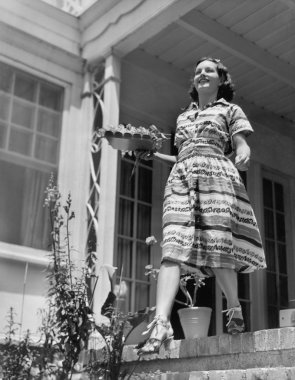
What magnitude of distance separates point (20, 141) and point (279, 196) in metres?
3.53

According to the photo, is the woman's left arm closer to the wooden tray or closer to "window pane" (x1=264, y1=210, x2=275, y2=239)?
the wooden tray

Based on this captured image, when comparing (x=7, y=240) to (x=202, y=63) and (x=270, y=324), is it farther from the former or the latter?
(x=270, y=324)

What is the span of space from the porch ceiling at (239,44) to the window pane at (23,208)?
175 cm

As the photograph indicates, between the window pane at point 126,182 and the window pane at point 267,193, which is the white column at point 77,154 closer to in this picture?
the window pane at point 126,182

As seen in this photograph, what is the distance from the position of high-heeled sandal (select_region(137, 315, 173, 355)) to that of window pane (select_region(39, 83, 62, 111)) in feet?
12.3

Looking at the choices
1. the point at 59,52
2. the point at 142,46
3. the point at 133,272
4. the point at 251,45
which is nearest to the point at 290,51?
the point at 251,45

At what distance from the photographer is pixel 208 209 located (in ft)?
10.6

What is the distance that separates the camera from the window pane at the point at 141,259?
6.43 m

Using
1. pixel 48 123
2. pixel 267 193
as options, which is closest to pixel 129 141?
pixel 48 123

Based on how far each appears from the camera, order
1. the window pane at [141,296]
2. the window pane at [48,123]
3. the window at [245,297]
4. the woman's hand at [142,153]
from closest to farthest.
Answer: the woman's hand at [142,153] < the window pane at [48,123] < the window pane at [141,296] < the window at [245,297]

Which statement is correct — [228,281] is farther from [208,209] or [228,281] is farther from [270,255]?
[270,255]

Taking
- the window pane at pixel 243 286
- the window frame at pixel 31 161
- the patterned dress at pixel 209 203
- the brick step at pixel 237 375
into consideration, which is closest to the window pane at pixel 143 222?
the window frame at pixel 31 161

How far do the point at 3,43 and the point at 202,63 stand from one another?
119 inches

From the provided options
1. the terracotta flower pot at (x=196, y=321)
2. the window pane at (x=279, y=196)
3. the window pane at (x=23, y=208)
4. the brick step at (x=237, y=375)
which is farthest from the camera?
the window pane at (x=279, y=196)
